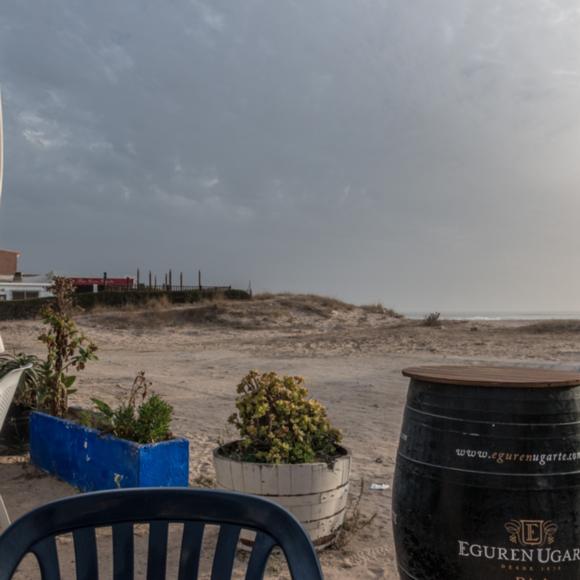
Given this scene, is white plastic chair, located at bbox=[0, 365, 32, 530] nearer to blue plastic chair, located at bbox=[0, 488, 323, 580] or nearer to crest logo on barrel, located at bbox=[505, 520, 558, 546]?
blue plastic chair, located at bbox=[0, 488, 323, 580]

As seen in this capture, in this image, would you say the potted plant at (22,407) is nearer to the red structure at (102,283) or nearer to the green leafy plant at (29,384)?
the green leafy plant at (29,384)

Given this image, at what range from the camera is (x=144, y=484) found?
11.3ft

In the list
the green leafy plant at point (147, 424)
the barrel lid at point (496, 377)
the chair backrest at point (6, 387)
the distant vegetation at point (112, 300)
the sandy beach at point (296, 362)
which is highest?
the distant vegetation at point (112, 300)

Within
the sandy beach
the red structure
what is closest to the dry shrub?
the sandy beach

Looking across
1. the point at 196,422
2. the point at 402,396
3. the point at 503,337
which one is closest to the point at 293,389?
the point at 196,422

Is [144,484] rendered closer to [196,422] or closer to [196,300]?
[196,422]

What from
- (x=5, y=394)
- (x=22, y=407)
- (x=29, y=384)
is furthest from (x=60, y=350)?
(x=5, y=394)

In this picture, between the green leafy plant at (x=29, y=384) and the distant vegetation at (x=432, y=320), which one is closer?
the green leafy plant at (x=29, y=384)

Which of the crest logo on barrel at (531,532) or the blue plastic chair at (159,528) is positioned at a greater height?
the blue plastic chair at (159,528)

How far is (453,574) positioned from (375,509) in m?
1.84

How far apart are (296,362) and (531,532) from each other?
409 inches

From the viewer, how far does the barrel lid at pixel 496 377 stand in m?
2.04

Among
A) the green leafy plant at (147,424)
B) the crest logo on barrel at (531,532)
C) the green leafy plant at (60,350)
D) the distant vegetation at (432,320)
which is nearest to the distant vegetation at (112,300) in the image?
the distant vegetation at (432,320)

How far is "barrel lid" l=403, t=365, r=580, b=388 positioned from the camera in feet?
6.68
